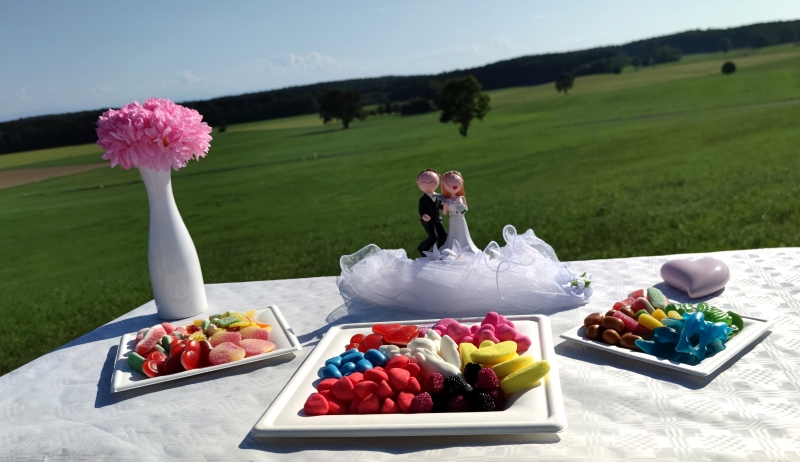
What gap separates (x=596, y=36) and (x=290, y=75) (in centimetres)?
345

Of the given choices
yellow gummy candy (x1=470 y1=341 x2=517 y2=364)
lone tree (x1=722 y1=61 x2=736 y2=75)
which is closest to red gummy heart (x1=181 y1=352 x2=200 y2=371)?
yellow gummy candy (x1=470 y1=341 x2=517 y2=364)

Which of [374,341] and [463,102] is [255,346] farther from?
[463,102]

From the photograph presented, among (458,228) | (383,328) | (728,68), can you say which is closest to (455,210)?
(458,228)

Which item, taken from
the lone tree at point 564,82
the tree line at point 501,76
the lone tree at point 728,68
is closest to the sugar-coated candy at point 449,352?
the tree line at point 501,76

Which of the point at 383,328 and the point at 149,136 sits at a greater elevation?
the point at 149,136

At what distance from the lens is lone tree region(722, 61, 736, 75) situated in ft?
25.2

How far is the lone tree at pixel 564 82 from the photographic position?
8078 millimetres

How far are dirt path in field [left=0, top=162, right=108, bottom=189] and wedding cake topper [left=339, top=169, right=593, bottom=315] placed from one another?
17.2 feet

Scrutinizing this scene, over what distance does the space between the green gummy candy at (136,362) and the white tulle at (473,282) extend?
0.55m

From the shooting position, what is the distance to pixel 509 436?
903 millimetres

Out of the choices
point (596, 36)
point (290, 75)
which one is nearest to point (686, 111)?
point (596, 36)

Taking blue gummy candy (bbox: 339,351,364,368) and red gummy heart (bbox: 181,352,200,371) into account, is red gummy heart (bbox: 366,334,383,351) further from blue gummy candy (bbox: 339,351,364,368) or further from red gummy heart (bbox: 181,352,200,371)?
red gummy heart (bbox: 181,352,200,371)

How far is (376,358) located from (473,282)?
0.50 meters

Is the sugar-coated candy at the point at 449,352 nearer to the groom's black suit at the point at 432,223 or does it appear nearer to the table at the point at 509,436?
the table at the point at 509,436
